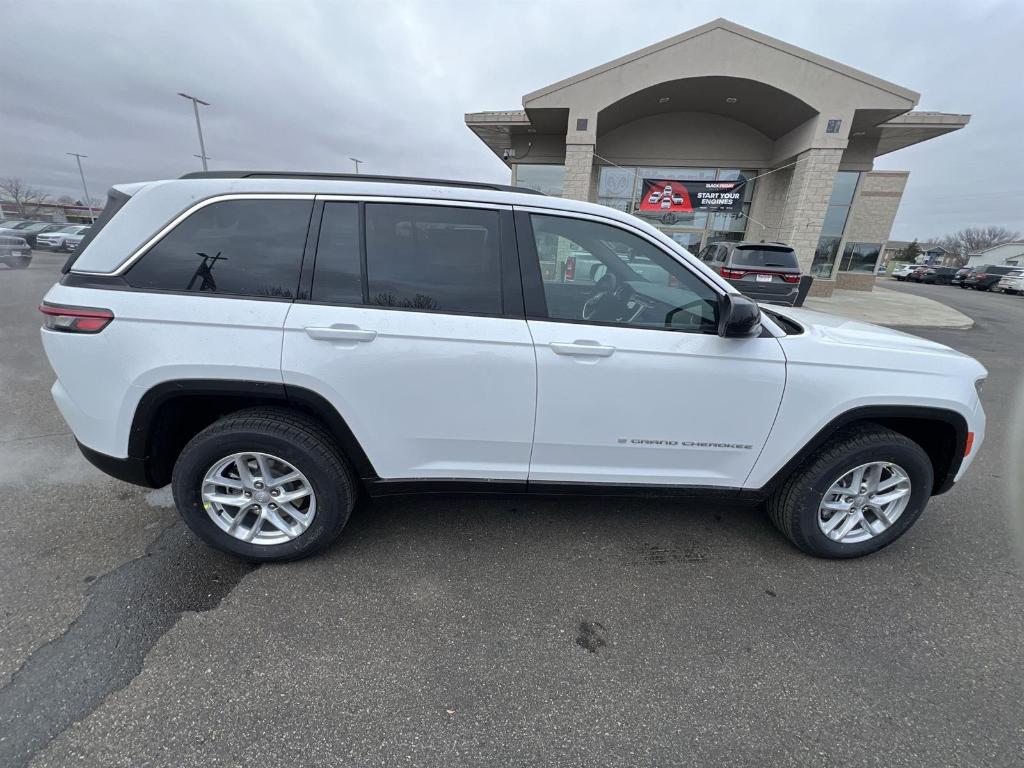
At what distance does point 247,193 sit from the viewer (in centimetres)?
220

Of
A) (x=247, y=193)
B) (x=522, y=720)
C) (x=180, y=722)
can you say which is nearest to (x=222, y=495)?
(x=180, y=722)

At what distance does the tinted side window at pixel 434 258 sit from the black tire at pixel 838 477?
1.90 metres

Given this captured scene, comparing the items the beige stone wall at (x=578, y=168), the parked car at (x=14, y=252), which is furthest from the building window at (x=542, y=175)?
the parked car at (x=14, y=252)

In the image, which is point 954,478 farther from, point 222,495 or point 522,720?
point 222,495

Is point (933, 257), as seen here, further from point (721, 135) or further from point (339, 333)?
point (339, 333)

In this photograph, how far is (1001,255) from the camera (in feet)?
197

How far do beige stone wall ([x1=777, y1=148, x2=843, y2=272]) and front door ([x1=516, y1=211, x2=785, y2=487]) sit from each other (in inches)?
495

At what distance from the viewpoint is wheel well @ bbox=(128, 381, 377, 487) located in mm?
2158

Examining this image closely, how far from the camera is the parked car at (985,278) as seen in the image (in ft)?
95.3

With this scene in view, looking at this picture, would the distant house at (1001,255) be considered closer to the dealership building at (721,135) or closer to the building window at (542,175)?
the dealership building at (721,135)

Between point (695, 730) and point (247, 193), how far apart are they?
9.79 feet

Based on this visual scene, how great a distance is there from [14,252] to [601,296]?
848 inches

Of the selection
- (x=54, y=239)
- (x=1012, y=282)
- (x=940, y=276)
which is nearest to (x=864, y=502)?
(x=54, y=239)

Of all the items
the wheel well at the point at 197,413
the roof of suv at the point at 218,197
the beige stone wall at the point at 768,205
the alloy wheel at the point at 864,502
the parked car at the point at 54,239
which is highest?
the beige stone wall at the point at 768,205
